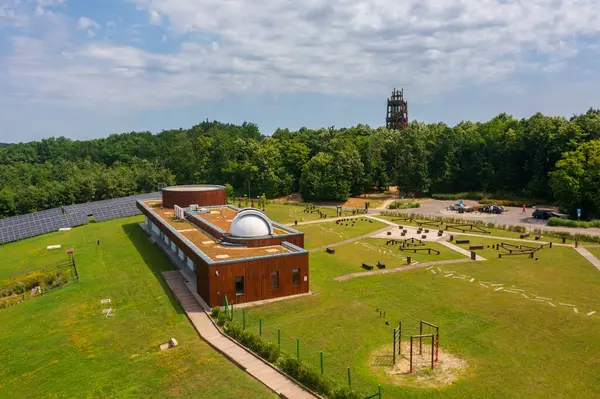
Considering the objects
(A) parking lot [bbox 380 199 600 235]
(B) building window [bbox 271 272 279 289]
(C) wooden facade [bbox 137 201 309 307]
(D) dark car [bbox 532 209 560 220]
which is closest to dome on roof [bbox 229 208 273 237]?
(C) wooden facade [bbox 137 201 309 307]

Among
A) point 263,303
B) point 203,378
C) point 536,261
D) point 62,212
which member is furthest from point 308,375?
point 62,212

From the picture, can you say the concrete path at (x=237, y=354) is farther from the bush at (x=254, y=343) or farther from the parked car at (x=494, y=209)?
the parked car at (x=494, y=209)

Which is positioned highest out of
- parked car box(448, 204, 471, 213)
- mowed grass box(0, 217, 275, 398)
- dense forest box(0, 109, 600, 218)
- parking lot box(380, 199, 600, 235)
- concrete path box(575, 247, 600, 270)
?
dense forest box(0, 109, 600, 218)

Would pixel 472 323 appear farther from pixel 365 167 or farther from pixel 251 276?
pixel 365 167

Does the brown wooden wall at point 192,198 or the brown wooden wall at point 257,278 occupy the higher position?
the brown wooden wall at point 192,198

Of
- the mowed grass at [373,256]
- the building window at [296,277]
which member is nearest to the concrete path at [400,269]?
the mowed grass at [373,256]

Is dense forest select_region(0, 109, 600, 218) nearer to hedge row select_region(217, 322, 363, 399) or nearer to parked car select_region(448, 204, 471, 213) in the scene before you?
parked car select_region(448, 204, 471, 213)

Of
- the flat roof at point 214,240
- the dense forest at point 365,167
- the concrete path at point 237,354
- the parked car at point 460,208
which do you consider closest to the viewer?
the concrete path at point 237,354
